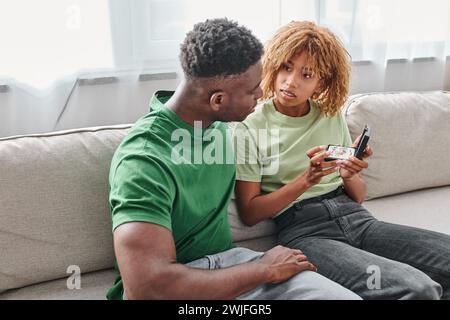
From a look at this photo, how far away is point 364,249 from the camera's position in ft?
4.52

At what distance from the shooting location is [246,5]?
1.70 meters

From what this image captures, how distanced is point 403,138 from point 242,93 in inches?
34.9

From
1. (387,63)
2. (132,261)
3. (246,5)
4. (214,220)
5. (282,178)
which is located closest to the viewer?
(132,261)

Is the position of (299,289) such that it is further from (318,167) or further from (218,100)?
(218,100)

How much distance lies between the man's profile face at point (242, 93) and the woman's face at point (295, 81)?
0.24 metres

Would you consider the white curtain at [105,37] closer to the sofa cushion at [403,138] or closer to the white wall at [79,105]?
the white wall at [79,105]

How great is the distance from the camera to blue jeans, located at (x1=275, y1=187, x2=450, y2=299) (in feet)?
3.84

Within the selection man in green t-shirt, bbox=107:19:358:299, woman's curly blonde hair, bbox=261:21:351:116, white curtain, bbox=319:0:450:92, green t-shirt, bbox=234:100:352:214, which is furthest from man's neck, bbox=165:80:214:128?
white curtain, bbox=319:0:450:92

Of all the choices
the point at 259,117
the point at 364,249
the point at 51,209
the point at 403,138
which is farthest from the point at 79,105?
the point at 403,138

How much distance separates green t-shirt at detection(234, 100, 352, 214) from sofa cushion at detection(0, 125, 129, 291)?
0.37m

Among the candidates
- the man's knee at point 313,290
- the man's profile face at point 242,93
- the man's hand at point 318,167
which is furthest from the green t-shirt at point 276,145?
the man's knee at point 313,290

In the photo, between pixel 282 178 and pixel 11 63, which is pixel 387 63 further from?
pixel 11 63
